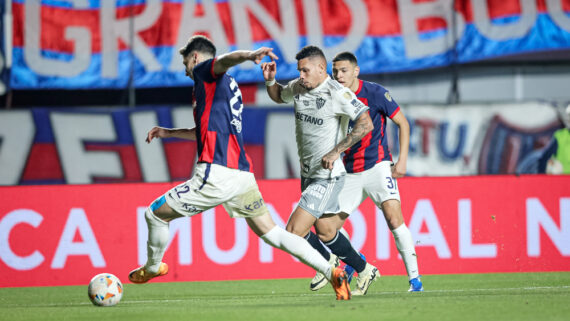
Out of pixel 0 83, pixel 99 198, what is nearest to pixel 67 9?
pixel 0 83

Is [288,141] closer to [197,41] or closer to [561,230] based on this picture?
[561,230]

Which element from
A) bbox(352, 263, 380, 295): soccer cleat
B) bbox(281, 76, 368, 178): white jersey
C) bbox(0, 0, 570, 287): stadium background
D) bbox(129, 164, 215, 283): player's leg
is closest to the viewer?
bbox(129, 164, 215, 283): player's leg

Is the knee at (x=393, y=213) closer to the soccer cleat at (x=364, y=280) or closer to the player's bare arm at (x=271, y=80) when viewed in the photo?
the soccer cleat at (x=364, y=280)

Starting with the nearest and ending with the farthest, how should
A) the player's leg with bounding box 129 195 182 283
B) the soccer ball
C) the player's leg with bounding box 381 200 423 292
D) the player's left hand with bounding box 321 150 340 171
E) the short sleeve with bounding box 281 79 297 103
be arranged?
the player's leg with bounding box 129 195 182 283 → the soccer ball → the player's left hand with bounding box 321 150 340 171 → the short sleeve with bounding box 281 79 297 103 → the player's leg with bounding box 381 200 423 292

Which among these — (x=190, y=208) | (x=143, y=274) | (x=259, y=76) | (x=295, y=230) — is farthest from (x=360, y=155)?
(x=259, y=76)

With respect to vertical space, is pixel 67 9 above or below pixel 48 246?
above

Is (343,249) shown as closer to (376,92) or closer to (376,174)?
(376,174)

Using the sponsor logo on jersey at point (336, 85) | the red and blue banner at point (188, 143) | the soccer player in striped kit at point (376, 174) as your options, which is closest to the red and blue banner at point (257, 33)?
the red and blue banner at point (188, 143)

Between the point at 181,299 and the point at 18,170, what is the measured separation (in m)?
6.27

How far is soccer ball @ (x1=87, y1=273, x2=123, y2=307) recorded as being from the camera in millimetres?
6246

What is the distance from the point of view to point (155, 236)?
621cm

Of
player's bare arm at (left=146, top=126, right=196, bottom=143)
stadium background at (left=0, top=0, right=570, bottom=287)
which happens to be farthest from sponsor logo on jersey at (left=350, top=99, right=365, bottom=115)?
stadium background at (left=0, top=0, right=570, bottom=287)

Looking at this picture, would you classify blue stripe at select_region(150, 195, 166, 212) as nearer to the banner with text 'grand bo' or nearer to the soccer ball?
the soccer ball

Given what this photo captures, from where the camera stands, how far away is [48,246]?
9266 millimetres
